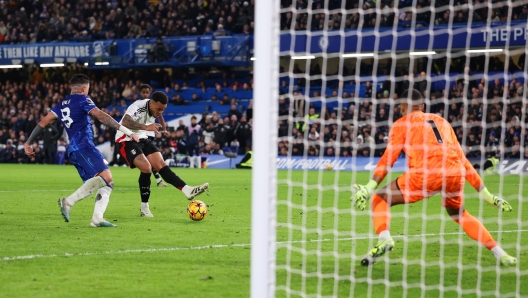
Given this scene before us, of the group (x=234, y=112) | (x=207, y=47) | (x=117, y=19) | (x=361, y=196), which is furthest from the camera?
(x=117, y=19)

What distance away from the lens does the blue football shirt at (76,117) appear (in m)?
9.71

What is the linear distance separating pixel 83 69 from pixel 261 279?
34895 mm

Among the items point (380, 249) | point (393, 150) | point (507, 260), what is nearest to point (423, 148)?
point (393, 150)

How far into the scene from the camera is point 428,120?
278 inches

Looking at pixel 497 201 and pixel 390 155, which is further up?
pixel 390 155

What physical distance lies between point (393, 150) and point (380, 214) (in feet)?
1.96

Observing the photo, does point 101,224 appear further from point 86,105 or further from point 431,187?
point 431,187

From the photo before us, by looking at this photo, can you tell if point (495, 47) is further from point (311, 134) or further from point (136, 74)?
point (136, 74)

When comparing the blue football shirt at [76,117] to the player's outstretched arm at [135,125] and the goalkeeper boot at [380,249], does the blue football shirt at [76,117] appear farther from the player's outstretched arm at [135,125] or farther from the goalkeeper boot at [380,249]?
the goalkeeper boot at [380,249]

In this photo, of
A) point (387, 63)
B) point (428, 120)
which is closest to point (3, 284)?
point (428, 120)

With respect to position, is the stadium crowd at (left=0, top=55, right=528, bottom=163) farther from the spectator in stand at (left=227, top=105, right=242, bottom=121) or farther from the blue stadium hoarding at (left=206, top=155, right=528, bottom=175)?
the blue stadium hoarding at (left=206, top=155, right=528, bottom=175)

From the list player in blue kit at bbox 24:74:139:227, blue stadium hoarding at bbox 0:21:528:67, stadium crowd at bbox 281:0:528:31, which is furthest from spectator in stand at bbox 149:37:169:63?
player in blue kit at bbox 24:74:139:227

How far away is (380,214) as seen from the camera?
6914 mm

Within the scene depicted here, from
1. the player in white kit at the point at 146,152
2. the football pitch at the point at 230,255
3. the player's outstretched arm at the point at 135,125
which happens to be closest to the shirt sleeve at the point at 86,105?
the player's outstretched arm at the point at 135,125
